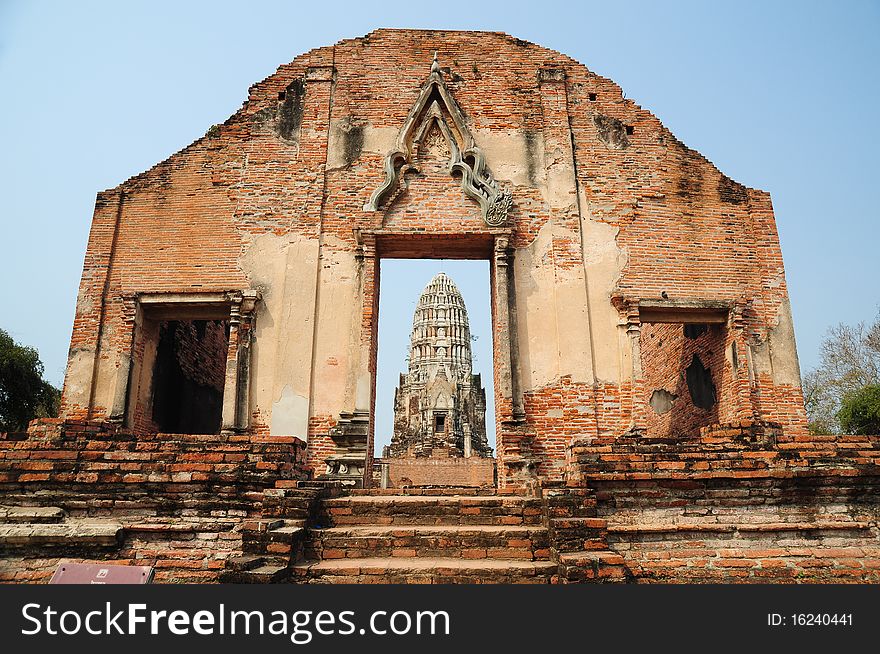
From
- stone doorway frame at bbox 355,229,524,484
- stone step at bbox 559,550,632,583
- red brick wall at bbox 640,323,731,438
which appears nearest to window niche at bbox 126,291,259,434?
stone doorway frame at bbox 355,229,524,484

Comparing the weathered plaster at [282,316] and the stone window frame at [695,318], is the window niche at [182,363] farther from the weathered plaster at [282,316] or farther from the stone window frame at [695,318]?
the stone window frame at [695,318]

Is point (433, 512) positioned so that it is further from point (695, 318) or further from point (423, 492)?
point (695, 318)

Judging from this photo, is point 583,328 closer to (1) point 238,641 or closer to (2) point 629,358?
(2) point 629,358

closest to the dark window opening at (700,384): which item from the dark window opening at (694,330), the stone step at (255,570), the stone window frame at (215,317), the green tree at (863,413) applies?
the dark window opening at (694,330)

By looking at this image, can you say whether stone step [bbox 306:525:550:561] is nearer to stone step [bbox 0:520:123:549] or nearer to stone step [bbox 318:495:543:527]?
stone step [bbox 318:495:543:527]

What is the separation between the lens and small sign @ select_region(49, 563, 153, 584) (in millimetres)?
4895

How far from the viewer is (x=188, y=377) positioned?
1323 centimetres

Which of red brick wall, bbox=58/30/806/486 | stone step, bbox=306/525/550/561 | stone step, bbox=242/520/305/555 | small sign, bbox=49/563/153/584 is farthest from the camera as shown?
red brick wall, bbox=58/30/806/486

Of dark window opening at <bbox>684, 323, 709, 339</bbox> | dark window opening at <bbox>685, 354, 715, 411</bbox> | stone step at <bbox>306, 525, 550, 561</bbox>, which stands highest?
dark window opening at <bbox>684, 323, 709, 339</bbox>

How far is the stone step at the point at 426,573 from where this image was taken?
5.76 metres

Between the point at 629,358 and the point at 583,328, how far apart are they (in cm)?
84

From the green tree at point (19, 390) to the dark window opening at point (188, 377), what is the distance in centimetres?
1074

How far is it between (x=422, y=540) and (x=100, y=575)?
2.71 metres

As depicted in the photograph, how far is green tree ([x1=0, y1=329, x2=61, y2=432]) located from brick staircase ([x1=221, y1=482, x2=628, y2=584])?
18922mm
